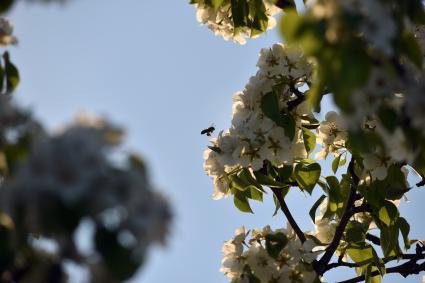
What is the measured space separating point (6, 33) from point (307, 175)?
5.06ft

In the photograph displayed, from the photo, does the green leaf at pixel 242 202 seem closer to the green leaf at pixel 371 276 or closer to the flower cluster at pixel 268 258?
the flower cluster at pixel 268 258

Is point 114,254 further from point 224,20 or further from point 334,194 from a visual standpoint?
point 224,20

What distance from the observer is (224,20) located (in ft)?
12.3

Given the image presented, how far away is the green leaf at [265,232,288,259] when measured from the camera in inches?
117

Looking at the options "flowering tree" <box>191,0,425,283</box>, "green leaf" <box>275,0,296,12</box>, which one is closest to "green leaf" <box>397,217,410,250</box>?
"flowering tree" <box>191,0,425,283</box>

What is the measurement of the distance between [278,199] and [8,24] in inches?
60.9

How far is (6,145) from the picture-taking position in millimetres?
1846

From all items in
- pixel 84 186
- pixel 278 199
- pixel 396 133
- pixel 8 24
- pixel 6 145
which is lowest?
pixel 84 186

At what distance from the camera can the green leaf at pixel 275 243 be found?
2.97 metres

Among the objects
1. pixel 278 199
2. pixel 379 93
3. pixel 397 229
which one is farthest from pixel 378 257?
pixel 379 93

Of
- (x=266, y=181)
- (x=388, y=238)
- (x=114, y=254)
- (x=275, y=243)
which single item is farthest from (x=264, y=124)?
(x=114, y=254)

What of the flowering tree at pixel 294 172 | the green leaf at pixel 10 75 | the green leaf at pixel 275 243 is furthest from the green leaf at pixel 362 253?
the green leaf at pixel 10 75

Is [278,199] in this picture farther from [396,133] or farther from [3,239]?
[3,239]

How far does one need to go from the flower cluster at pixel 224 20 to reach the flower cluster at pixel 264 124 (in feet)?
0.84
